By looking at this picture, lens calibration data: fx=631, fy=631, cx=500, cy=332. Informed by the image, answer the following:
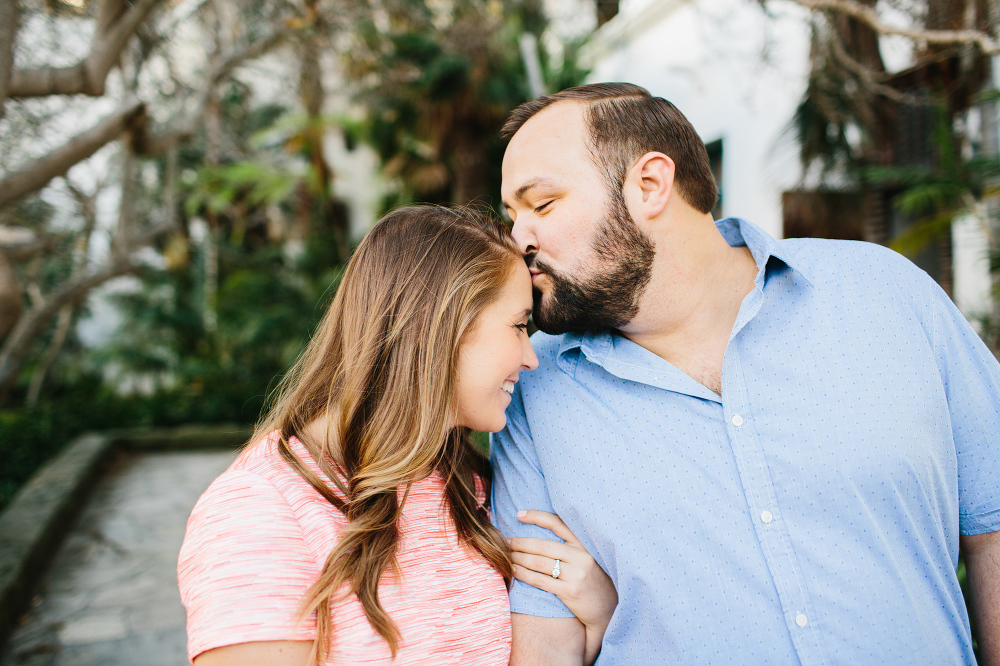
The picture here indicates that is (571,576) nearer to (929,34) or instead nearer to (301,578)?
(301,578)

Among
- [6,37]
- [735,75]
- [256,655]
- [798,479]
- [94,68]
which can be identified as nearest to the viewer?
[256,655]

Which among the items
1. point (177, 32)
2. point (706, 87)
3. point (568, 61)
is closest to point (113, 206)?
point (177, 32)

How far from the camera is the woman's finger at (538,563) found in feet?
5.60

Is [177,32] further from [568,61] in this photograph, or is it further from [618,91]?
[618,91]

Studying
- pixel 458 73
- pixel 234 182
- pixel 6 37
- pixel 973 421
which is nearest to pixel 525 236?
pixel 973 421

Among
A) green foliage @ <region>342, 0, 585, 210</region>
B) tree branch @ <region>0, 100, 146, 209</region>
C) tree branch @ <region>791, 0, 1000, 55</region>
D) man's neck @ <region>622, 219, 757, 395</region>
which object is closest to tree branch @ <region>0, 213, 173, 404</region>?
tree branch @ <region>0, 100, 146, 209</region>

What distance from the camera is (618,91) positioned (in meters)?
2.10

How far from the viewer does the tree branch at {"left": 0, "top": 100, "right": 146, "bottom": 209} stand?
10.8 feet

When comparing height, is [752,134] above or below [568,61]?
below

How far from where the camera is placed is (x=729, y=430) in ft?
5.44

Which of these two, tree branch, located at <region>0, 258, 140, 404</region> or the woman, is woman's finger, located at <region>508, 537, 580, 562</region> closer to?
the woman

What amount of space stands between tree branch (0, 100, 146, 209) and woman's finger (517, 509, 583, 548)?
321 cm

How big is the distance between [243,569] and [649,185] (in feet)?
5.07

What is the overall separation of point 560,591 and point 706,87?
676 centimetres
